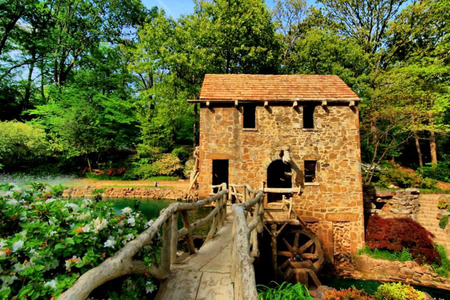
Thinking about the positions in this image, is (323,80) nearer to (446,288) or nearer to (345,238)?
(345,238)

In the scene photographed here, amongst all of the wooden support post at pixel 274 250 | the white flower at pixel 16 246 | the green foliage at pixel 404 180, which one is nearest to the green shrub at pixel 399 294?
the wooden support post at pixel 274 250

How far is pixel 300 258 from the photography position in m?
8.39

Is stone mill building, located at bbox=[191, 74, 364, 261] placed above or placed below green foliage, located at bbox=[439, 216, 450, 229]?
above

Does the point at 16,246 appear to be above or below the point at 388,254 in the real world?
above

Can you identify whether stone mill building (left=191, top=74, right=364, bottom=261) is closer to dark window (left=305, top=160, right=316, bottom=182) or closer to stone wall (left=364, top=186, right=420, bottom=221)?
dark window (left=305, top=160, right=316, bottom=182)

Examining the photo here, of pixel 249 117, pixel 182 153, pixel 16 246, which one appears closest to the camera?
pixel 16 246

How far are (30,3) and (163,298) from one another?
2765cm

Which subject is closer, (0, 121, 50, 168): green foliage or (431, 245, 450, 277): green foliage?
(431, 245, 450, 277): green foliage

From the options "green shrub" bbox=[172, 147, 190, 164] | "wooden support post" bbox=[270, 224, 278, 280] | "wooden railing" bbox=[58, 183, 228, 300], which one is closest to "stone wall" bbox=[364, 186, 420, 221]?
"wooden support post" bbox=[270, 224, 278, 280]

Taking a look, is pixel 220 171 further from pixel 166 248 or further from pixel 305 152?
pixel 166 248

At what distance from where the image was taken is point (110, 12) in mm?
23875

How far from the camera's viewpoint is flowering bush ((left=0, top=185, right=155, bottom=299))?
123 cm

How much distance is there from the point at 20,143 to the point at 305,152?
2067 centimetres

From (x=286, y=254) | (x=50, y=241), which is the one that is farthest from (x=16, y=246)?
(x=286, y=254)
